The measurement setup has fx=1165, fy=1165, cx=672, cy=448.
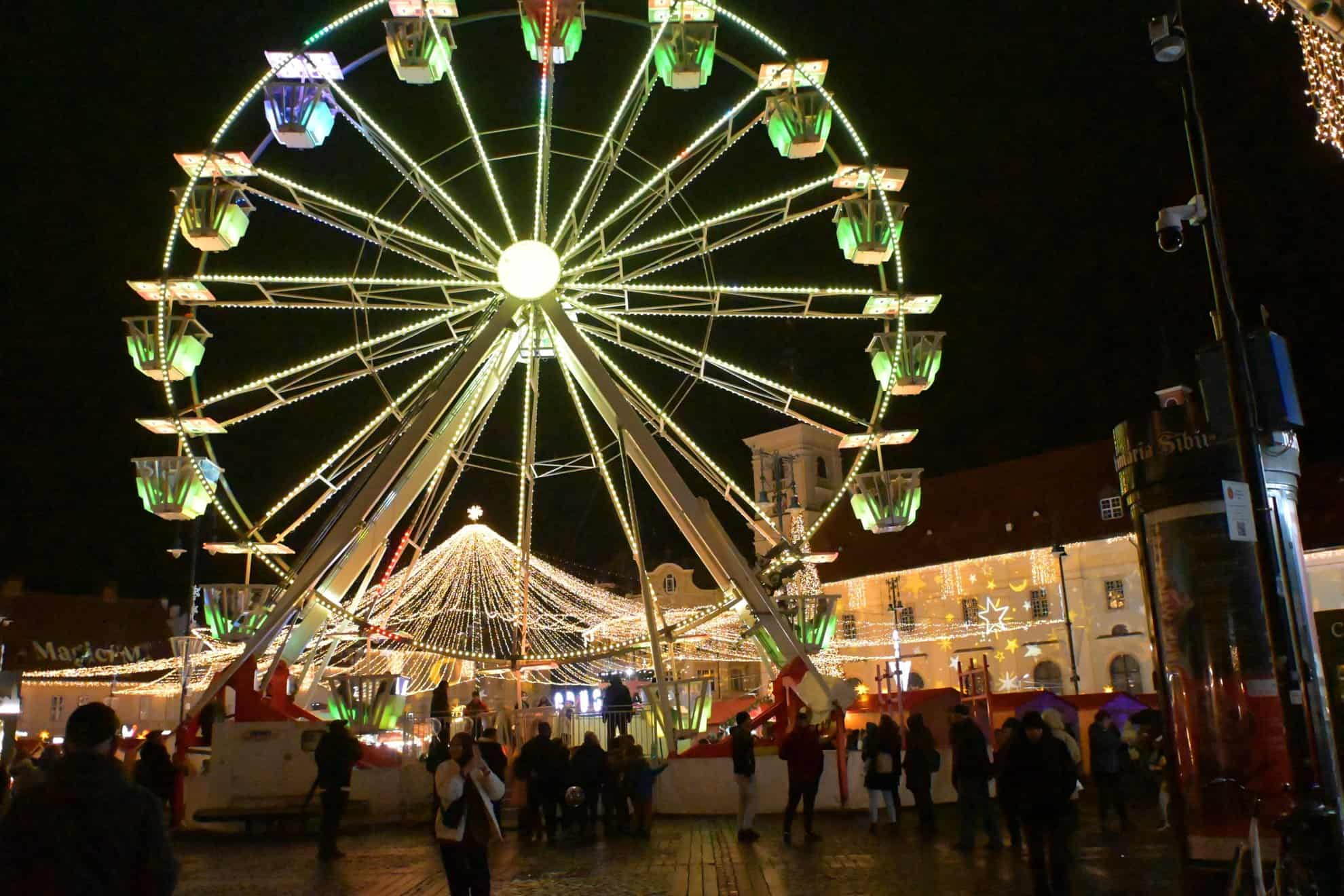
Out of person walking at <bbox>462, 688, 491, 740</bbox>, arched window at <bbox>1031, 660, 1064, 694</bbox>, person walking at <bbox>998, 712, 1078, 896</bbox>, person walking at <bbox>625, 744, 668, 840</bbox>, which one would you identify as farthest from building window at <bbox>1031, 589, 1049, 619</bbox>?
person walking at <bbox>998, 712, 1078, 896</bbox>

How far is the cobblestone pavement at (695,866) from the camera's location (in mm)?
10148

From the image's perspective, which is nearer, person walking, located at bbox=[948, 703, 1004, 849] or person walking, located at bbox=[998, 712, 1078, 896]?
person walking, located at bbox=[998, 712, 1078, 896]

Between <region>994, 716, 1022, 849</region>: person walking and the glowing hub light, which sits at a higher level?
the glowing hub light

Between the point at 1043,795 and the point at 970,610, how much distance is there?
45448 millimetres

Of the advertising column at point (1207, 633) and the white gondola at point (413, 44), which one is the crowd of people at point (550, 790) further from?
the white gondola at point (413, 44)

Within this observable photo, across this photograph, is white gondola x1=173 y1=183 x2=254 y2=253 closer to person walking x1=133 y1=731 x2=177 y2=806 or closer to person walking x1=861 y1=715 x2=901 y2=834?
person walking x1=133 y1=731 x2=177 y2=806

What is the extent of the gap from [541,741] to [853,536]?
47.5 m

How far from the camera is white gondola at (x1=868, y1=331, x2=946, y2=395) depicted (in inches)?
762

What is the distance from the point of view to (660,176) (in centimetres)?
1925

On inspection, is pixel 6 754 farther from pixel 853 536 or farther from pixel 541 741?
pixel 853 536

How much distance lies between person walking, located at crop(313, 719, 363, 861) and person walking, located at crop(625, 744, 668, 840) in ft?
11.7

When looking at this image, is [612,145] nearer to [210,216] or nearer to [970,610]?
[210,216]

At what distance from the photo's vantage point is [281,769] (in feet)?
Result: 55.5

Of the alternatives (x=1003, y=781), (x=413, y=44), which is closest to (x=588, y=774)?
(x=1003, y=781)
